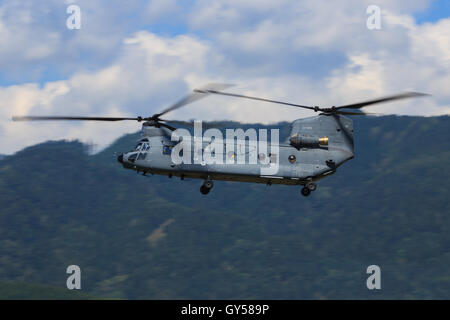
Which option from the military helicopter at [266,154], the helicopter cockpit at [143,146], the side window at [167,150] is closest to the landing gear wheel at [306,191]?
the military helicopter at [266,154]

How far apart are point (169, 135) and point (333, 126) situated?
37.7 feet

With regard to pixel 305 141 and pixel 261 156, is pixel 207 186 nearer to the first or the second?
pixel 261 156

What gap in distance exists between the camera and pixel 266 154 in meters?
43.0

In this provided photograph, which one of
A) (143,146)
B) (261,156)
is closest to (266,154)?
(261,156)

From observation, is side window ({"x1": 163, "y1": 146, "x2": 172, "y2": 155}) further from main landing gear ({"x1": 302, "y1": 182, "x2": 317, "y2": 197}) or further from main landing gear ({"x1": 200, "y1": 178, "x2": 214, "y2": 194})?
main landing gear ({"x1": 302, "y1": 182, "x2": 317, "y2": 197})

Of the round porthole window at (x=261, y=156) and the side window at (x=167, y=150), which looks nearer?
the side window at (x=167, y=150)

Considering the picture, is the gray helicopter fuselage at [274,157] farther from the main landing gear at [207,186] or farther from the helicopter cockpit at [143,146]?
the main landing gear at [207,186]

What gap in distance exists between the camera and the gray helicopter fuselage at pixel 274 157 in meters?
41.8

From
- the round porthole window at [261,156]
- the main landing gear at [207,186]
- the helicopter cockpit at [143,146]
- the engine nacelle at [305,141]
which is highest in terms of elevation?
the engine nacelle at [305,141]

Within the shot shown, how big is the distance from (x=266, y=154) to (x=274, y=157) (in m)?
0.60

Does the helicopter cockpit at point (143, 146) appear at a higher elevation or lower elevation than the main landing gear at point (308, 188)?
higher
